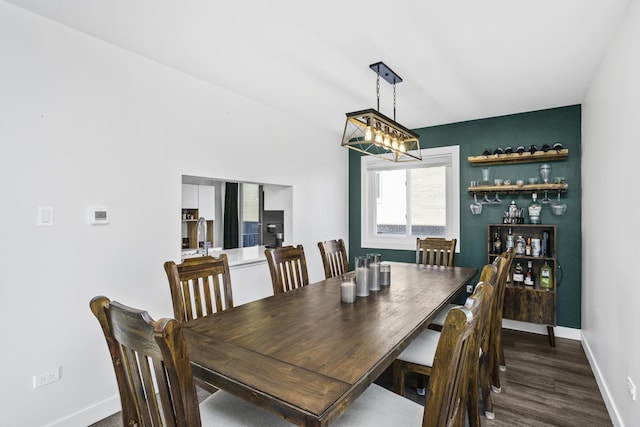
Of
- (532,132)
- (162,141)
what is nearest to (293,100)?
(162,141)

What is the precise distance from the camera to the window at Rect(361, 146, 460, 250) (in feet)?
14.5

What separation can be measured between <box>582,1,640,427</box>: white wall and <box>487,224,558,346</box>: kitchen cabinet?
341 millimetres

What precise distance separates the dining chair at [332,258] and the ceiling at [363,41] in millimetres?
1477

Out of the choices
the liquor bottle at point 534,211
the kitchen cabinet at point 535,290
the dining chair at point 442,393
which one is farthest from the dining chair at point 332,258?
the liquor bottle at point 534,211

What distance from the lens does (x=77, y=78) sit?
2.19 m

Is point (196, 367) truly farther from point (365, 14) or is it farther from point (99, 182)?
point (365, 14)

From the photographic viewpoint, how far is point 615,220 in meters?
2.21

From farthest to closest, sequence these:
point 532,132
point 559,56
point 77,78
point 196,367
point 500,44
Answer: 1. point 532,132
2. point 559,56
3. point 500,44
4. point 77,78
5. point 196,367

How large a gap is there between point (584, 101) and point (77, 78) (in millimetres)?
4412

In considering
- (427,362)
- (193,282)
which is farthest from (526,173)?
(193,282)

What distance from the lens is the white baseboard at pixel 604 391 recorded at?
6.82 feet

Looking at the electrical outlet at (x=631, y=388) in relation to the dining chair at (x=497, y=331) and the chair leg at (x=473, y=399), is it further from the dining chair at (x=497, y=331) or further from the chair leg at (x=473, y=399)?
the chair leg at (x=473, y=399)

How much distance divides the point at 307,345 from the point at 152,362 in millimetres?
657

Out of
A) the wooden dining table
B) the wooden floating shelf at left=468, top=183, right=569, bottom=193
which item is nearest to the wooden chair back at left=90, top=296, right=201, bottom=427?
the wooden dining table
